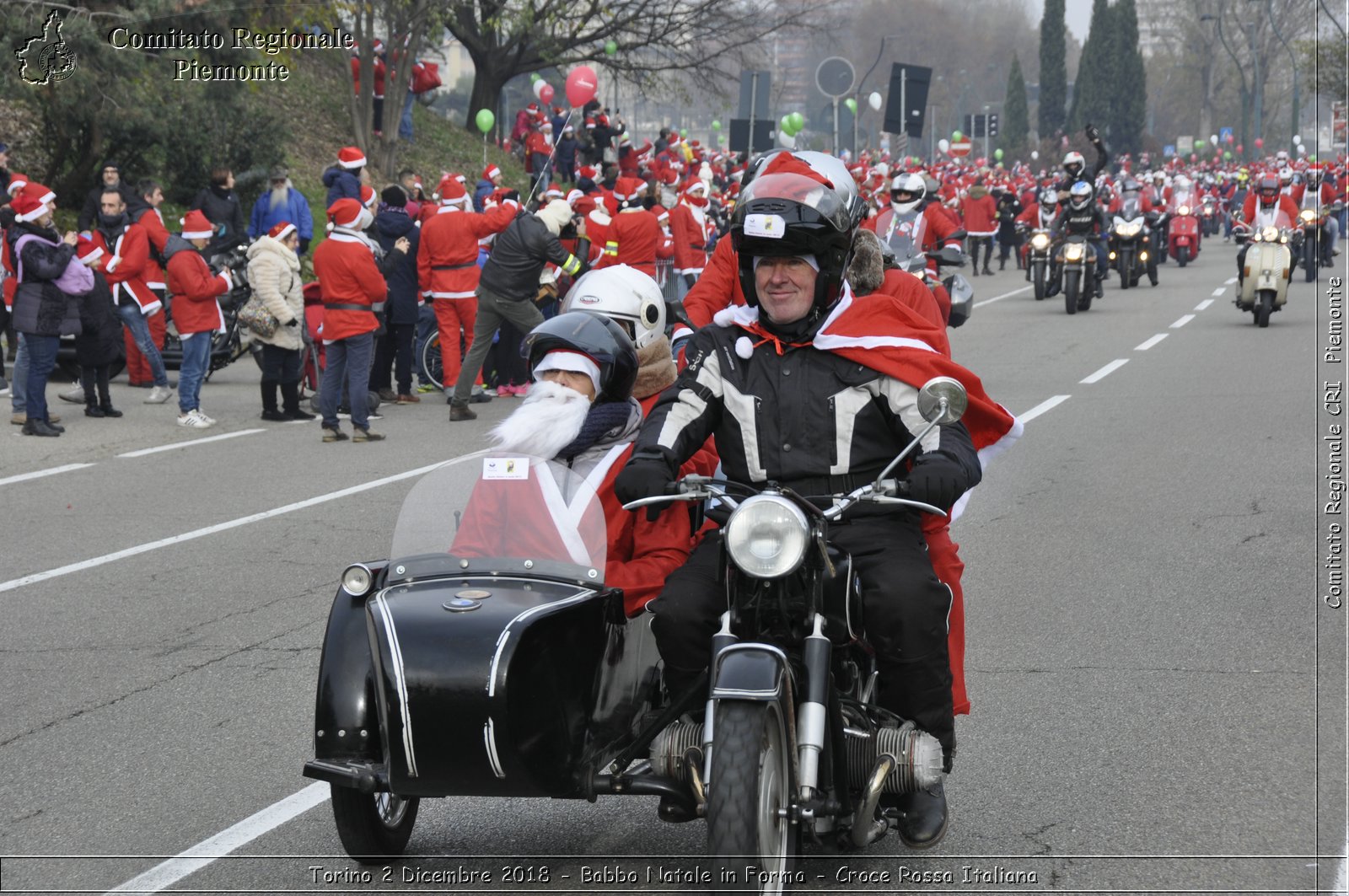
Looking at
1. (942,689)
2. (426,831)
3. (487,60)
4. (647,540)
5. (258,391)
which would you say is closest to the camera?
(942,689)

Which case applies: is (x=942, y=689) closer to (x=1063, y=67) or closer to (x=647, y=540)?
(x=647, y=540)

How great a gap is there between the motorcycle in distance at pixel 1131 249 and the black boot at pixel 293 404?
17.8m

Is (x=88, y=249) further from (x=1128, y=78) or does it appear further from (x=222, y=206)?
(x=1128, y=78)

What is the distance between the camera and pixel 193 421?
47.5ft

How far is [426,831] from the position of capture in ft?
16.2

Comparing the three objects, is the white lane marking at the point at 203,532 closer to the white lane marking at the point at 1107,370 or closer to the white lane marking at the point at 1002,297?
the white lane marking at the point at 1107,370

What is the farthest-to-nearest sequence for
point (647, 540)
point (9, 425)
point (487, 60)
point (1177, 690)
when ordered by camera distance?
1. point (487, 60)
2. point (9, 425)
3. point (1177, 690)
4. point (647, 540)

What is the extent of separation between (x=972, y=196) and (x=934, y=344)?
29.2 m

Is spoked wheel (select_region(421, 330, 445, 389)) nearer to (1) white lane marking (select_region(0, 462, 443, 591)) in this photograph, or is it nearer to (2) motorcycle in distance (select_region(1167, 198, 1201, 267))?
(1) white lane marking (select_region(0, 462, 443, 591))

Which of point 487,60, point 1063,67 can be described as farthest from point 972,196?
point 1063,67

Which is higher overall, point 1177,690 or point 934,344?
point 934,344

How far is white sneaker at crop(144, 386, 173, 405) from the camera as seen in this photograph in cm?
1585

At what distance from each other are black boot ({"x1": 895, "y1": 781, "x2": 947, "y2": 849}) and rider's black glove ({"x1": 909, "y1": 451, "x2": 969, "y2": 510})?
2.58 ft

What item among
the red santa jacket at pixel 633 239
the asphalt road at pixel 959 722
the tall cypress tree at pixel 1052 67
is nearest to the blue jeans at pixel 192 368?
the asphalt road at pixel 959 722
